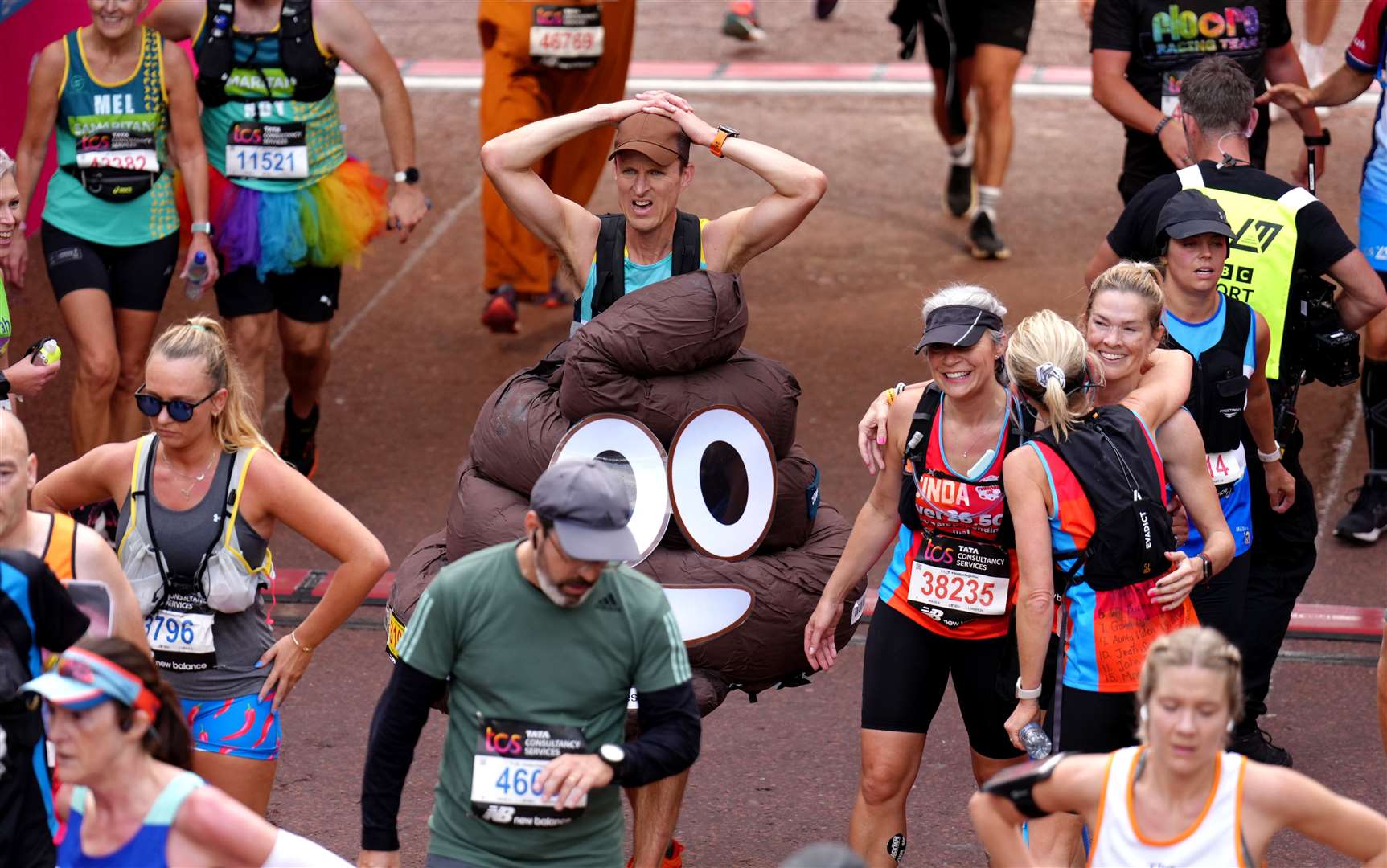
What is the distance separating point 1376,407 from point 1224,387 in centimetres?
231

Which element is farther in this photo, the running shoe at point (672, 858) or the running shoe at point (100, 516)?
the running shoe at point (100, 516)

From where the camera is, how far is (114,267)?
7.30 metres

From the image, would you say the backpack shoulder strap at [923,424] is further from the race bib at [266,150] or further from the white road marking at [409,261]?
the white road marking at [409,261]

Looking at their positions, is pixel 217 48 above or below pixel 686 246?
below

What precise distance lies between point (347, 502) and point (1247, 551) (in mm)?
4155

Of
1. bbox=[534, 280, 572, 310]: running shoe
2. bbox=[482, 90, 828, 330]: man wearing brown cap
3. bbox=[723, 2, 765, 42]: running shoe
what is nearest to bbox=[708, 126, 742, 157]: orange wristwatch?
bbox=[482, 90, 828, 330]: man wearing brown cap

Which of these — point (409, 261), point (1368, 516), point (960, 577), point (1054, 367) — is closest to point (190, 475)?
point (960, 577)

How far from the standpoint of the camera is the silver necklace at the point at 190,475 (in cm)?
457

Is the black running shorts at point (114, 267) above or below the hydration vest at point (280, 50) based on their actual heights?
below

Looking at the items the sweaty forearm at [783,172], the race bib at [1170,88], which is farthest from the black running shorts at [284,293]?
the race bib at [1170,88]

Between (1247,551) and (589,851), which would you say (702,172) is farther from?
(589,851)

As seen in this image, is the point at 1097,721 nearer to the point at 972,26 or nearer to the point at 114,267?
the point at 114,267

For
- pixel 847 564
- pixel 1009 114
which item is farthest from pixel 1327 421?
pixel 847 564

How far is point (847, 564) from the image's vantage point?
5.07 metres
